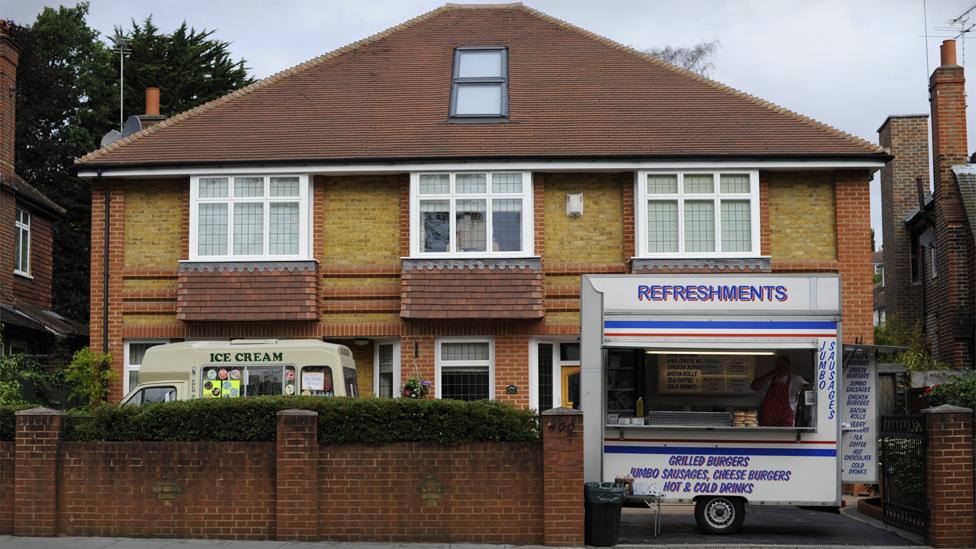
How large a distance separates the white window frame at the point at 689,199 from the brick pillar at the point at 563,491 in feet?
27.3

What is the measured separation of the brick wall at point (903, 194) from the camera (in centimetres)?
3228

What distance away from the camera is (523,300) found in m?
21.2

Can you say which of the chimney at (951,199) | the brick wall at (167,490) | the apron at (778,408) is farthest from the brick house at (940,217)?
the brick wall at (167,490)

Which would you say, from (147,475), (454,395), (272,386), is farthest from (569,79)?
(147,475)

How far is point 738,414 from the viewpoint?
1516cm

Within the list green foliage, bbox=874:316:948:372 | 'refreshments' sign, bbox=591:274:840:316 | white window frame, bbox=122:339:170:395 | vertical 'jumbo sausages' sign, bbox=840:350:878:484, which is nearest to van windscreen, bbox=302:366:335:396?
white window frame, bbox=122:339:170:395

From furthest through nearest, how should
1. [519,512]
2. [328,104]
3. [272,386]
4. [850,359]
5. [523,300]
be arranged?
[328,104]
[523,300]
[272,386]
[850,359]
[519,512]

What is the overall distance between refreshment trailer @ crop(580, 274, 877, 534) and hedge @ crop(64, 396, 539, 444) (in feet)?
4.44

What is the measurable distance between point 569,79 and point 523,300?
583 cm

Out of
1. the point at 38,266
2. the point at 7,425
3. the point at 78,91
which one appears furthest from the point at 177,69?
the point at 7,425

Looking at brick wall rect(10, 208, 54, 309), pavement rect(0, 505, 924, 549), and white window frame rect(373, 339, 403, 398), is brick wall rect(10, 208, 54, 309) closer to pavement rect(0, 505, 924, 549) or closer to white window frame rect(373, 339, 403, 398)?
white window frame rect(373, 339, 403, 398)

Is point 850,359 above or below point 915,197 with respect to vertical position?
below

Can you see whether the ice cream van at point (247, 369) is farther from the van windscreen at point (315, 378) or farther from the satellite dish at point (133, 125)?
the satellite dish at point (133, 125)

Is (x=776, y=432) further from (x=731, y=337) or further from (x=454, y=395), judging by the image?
(x=454, y=395)
